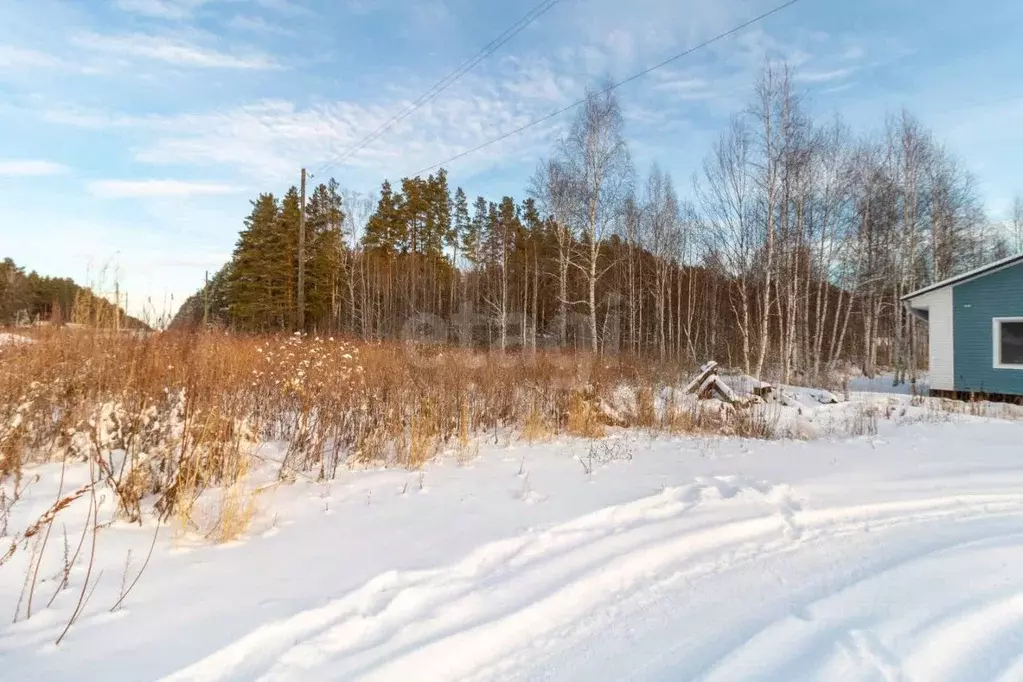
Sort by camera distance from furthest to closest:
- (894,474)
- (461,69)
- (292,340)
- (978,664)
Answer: (461,69), (292,340), (894,474), (978,664)

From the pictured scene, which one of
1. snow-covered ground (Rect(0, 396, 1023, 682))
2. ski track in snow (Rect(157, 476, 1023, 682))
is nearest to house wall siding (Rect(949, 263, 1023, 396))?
snow-covered ground (Rect(0, 396, 1023, 682))

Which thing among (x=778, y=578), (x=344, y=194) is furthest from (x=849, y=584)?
(x=344, y=194)

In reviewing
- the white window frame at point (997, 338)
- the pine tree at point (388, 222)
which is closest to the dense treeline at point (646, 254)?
the pine tree at point (388, 222)

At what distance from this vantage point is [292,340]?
7328 millimetres

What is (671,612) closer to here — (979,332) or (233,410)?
(233,410)

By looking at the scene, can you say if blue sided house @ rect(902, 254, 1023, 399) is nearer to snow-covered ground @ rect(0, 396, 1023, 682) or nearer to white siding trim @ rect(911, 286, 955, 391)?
white siding trim @ rect(911, 286, 955, 391)

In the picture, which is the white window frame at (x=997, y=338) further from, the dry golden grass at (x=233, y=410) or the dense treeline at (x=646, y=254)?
the dry golden grass at (x=233, y=410)

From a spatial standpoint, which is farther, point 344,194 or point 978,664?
point 344,194

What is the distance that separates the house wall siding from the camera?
1202 centimetres

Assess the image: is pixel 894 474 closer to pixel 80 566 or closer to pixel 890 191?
pixel 80 566

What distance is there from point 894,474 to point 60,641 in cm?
549

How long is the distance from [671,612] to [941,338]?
15240 millimetres

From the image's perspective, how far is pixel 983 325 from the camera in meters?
12.4

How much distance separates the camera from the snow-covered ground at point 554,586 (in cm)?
175
